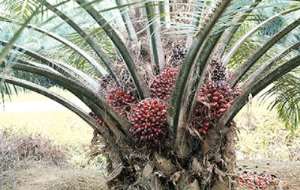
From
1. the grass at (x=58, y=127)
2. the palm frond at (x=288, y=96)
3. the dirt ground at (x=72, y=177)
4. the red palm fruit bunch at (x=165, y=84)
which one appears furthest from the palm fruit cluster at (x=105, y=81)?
the grass at (x=58, y=127)

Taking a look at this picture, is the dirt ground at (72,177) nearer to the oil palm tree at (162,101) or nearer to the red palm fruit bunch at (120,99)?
the oil palm tree at (162,101)

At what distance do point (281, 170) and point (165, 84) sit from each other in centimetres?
297

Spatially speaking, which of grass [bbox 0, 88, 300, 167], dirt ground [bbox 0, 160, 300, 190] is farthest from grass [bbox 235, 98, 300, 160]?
dirt ground [bbox 0, 160, 300, 190]

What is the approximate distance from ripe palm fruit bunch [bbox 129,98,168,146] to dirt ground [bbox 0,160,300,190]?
225cm

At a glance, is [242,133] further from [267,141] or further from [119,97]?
[119,97]

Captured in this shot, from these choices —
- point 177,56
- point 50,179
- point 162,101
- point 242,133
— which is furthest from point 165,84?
point 242,133

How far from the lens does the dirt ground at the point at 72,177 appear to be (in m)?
5.20

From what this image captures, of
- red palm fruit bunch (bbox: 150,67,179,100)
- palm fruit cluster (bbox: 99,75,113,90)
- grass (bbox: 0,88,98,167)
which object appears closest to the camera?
red palm fruit bunch (bbox: 150,67,179,100)

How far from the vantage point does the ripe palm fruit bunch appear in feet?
9.53

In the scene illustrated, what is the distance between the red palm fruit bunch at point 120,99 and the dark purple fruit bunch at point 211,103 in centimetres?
43

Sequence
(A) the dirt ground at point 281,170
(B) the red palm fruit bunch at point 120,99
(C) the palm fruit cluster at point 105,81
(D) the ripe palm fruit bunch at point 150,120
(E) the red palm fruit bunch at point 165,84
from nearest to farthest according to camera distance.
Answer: (D) the ripe palm fruit bunch at point 150,120 < (E) the red palm fruit bunch at point 165,84 < (B) the red palm fruit bunch at point 120,99 < (C) the palm fruit cluster at point 105,81 < (A) the dirt ground at point 281,170

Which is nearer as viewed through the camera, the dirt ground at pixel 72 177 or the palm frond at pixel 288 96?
the palm frond at pixel 288 96

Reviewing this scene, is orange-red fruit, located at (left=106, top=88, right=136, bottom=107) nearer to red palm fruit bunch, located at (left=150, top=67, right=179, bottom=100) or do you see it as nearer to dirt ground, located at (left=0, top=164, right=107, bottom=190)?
red palm fruit bunch, located at (left=150, top=67, right=179, bottom=100)

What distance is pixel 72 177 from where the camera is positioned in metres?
5.45
